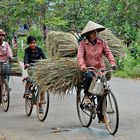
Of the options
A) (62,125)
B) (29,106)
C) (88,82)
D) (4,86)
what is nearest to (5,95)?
(4,86)

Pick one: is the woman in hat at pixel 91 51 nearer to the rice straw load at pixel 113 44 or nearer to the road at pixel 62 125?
the road at pixel 62 125

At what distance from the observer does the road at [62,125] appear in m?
8.31

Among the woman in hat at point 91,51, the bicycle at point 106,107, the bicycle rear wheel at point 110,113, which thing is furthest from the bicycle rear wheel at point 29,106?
the bicycle rear wheel at point 110,113

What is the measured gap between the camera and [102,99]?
8531 millimetres

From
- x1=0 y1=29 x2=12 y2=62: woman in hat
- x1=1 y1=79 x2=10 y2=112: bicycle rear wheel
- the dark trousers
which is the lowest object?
x1=1 y1=79 x2=10 y2=112: bicycle rear wheel

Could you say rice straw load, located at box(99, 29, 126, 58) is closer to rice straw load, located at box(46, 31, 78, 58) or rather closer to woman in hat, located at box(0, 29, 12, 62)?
rice straw load, located at box(46, 31, 78, 58)

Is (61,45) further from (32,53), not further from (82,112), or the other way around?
(82,112)

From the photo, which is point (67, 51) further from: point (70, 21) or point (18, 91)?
point (70, 21)

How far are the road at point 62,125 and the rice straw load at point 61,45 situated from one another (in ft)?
4.36

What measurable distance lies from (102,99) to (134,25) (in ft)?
58.5

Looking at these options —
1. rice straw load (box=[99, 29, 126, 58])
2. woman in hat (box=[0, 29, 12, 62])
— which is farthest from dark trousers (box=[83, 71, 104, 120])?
woman in hat (box=[0, 29, 12, 62])

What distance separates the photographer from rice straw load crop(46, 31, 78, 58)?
9.59m

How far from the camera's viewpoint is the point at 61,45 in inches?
383

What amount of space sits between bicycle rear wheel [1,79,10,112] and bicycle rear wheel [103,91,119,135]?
11.5 ft
